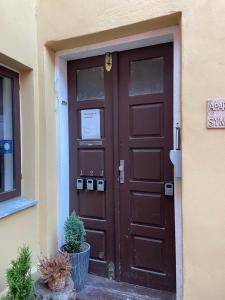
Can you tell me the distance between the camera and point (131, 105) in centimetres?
268

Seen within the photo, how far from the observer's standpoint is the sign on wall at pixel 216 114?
2004 mm

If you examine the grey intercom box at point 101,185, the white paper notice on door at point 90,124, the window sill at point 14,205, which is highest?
the white paper notice on door at point 90,124

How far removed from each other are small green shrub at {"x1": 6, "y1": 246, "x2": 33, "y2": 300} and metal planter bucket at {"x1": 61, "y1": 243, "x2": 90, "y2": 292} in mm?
604

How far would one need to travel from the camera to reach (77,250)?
2.66 meters

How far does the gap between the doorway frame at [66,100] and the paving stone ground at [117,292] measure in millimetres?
273

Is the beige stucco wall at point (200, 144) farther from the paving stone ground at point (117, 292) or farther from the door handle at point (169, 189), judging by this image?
the paving stone ground at point (117, 292)

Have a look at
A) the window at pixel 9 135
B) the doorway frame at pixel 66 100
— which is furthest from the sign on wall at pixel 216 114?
the window at pixel 9 135

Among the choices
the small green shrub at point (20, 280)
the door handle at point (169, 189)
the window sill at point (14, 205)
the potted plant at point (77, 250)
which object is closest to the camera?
the small green shrub at point (20, 280)

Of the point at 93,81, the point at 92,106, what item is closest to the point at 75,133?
the point at 92,106

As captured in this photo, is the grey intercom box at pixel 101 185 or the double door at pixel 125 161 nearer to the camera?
the double door at pixel 125 161

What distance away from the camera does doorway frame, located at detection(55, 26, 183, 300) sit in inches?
91.0

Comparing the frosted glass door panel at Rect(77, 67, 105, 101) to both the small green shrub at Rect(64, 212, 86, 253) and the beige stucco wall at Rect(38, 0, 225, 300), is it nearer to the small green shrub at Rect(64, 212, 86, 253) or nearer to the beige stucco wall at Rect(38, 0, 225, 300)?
the beige stucco wall at Rect(38, 0, 225, 300)

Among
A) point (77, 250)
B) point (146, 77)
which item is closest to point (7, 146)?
point (77, 250)

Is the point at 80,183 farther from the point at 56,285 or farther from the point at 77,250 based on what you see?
the point at 56,285
